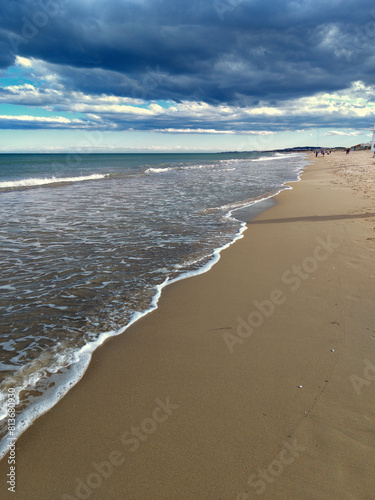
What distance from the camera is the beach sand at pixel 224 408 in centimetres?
224

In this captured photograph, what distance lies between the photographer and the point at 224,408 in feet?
9.39

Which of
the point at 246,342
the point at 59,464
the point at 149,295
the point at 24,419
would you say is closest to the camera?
the point at 59,464

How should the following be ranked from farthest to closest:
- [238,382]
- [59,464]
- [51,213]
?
[51,213] → [238,382] → [59,464]

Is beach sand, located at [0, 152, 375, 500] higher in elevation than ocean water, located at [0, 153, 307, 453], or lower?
lower

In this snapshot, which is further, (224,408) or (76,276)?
(76,276)

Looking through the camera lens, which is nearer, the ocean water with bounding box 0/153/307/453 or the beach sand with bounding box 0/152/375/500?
the beach sand with bounding box 0/152/375/500

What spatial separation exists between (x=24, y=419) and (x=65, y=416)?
1.18ft

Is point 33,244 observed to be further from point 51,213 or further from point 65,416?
point 65,416

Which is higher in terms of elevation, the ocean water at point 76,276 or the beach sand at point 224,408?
the ocean water at point 76,276

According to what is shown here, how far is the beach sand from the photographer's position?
2236mm

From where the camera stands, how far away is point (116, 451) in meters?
2.47

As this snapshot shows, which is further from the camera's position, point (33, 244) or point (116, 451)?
point (33, 244)

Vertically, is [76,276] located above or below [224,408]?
above

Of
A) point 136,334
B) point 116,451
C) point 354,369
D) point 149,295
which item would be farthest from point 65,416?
point 354,369
